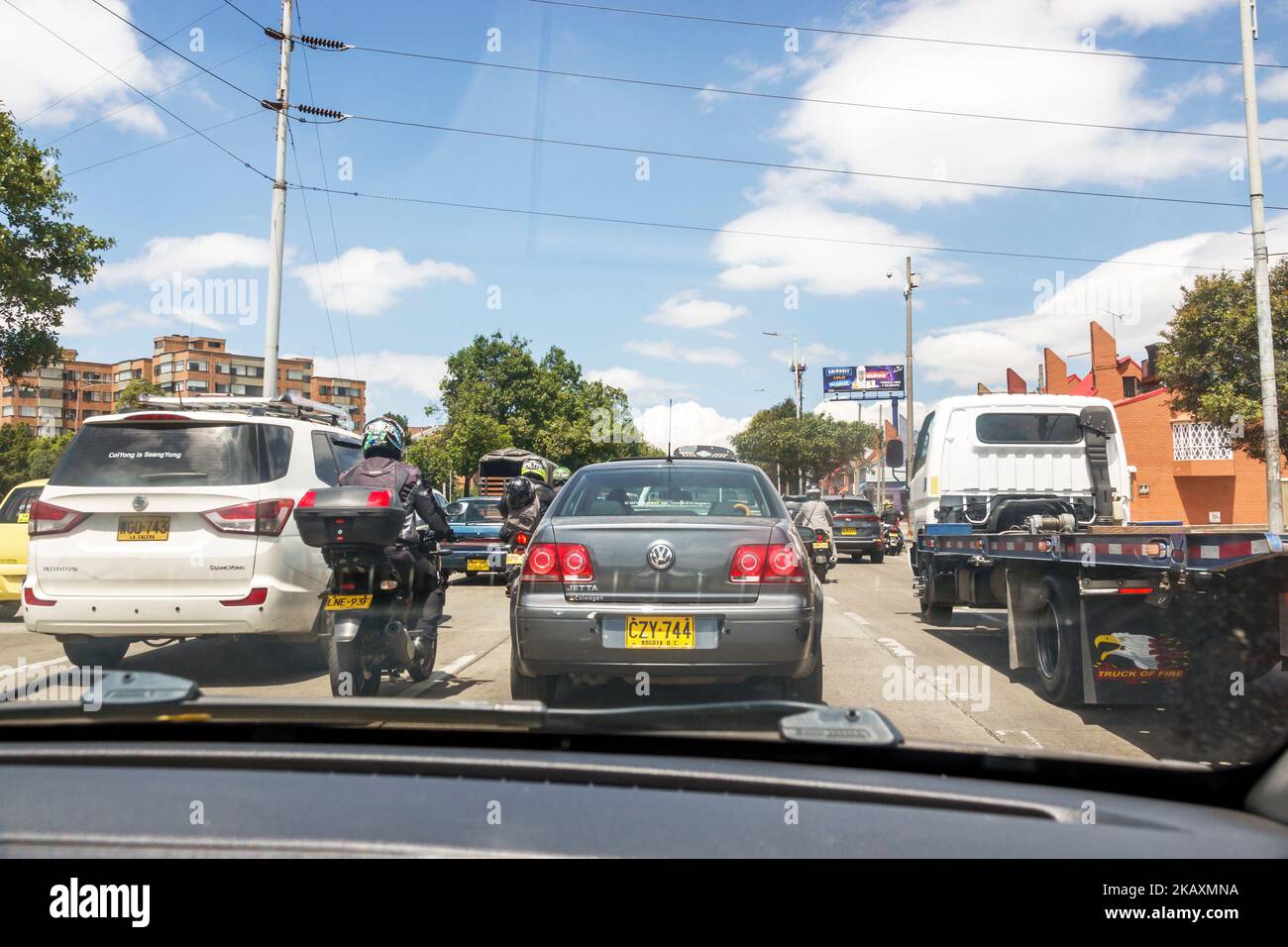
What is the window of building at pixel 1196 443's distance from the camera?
4006 centimetres

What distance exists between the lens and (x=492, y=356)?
6222 cm

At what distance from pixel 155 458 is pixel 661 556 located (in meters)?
3.94

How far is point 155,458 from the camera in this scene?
22.1ft

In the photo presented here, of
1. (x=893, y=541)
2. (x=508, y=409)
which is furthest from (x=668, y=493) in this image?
(x=508, y=409)

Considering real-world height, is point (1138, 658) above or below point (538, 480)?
below

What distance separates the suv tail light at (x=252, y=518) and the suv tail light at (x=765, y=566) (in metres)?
3.58

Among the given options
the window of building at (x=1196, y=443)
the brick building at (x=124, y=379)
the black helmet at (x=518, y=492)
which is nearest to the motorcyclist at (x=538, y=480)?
the black helmet at (x=518, y=492)

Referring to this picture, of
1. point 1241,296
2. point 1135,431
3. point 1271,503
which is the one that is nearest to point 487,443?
point 1135,431

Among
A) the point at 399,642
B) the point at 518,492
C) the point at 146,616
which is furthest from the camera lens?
the point at 518,492

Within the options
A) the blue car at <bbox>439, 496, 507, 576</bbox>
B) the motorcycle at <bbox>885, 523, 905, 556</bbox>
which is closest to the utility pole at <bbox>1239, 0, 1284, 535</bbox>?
the motorcycle at <bbox>885, 523, 905, 556</bbox>

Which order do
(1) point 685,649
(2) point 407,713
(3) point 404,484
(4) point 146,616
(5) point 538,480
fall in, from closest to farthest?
(2) point 407,713, (1) point 685,649, (3) point 404,484, (4) point 146,616, (5) point 538,480

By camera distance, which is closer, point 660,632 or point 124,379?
point 660,632

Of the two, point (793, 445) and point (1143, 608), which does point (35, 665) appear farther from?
point (793, 445)

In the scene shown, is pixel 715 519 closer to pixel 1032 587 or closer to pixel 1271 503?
pixel 1032 587
